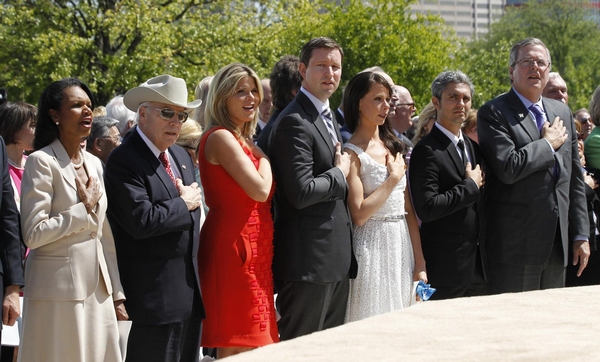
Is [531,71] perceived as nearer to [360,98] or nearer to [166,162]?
[360,98]

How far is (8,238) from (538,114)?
140 inches

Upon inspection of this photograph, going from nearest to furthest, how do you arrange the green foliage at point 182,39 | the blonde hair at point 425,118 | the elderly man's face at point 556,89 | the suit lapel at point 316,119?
the suit lapel at point 316,119, the elderly man's face at point 556,89, the blonde hair at point 425,118, the green foliage at point 182,39

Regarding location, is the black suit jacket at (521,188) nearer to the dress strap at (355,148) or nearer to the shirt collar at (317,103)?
the dress strap at (355,148)

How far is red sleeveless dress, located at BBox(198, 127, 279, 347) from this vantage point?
452 centimetres

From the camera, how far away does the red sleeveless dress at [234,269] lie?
4523 millimetres

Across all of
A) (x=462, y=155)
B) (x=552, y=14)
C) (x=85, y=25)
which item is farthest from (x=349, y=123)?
(x=552, y=14)

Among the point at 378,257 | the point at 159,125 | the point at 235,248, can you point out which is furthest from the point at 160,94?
the point at 378,257

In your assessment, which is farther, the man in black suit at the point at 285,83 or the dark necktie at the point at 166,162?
the man in black suit at the point at 285,83

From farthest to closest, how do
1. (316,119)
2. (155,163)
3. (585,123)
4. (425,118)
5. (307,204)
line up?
(585,123) → (425,118) → (316,119) → (307,204) → (155,163)

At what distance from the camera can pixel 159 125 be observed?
4.50 metres

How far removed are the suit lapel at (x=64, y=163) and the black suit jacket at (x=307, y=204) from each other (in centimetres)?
118

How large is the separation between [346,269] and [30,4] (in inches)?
744

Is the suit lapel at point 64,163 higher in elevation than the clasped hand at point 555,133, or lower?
lower

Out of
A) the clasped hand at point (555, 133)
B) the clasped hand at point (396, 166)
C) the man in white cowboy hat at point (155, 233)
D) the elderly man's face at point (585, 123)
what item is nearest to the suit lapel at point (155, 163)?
the man in white cowboy hat at point (155, 233)
